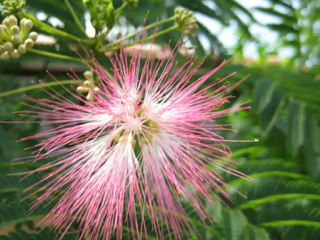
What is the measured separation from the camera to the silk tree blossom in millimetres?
1928

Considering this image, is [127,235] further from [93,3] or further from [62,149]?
[93,3]

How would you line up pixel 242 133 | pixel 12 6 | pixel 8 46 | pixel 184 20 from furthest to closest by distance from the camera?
pixel 242 133 → pixel 184 20 → pixel 12 6 → pixel 8 46

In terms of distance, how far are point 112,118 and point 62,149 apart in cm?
19

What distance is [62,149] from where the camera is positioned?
202 cm

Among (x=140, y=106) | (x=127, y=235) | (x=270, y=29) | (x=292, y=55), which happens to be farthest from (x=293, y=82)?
(x=292, y=55)

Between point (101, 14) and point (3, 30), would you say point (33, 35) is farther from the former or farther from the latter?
point (101, 14)

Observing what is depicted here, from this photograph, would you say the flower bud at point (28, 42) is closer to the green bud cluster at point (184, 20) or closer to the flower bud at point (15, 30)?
the flower bud at point (15, 30)

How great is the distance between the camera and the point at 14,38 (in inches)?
77.9

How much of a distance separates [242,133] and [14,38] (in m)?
1.32

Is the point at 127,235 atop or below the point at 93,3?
below

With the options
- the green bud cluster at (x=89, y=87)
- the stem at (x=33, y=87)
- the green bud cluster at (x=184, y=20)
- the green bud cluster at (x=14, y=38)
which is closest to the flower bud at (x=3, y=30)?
the green bud cluster at (x=14, y=38)

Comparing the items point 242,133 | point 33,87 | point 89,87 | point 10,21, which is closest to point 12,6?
point 10,21

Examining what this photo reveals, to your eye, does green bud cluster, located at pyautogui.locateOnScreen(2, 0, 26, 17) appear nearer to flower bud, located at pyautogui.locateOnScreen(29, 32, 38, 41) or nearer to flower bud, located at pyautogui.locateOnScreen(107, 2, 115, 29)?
flower bud, located at pyautogui.locateOnScreen(29, 32, 38, 41)

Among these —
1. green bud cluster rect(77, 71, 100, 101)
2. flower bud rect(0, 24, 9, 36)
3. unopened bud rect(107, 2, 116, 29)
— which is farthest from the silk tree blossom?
flower bud rect(0, 24, 9, 36)
